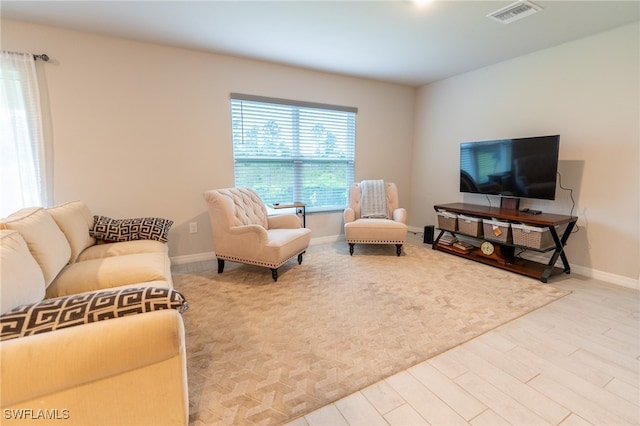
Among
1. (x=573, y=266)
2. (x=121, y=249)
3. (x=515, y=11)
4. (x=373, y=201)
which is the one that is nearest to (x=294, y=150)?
(x=373, y=201)

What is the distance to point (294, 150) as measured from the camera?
12.8ft

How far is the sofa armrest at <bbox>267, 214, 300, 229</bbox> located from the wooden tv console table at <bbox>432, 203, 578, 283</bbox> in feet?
6.34

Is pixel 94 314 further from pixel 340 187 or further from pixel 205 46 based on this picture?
pixel 340 187

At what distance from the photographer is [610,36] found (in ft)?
8.94

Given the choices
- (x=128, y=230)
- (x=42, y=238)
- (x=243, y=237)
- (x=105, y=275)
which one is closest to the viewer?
(x=42, y=238)

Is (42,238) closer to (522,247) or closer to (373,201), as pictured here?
(373,201)

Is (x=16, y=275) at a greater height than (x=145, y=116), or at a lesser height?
lesser

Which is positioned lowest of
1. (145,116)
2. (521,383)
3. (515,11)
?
(521,383)

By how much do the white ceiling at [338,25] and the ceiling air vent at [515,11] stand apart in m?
0.06

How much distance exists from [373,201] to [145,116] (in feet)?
9.42

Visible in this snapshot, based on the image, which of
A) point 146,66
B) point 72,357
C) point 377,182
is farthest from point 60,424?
point 377,182

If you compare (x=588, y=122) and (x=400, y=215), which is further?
(x=400, y=215)

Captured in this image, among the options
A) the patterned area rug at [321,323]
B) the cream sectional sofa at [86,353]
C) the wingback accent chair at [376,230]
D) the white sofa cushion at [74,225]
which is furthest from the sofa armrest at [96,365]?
the wingback accent chair at [376,230]

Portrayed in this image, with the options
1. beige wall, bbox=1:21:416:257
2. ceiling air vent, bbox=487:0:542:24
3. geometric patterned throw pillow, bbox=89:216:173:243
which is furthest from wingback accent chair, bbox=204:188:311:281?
ceiling air vent, bbox=487:0:542:24
